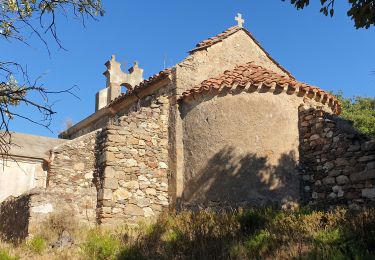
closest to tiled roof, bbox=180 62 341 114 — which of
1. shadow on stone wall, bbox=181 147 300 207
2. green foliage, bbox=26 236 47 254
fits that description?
shadow on stone wall, bbox=181 147 300 207

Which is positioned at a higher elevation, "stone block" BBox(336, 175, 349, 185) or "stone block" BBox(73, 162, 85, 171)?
"stone block" BBox(73, 162, 85, 171)

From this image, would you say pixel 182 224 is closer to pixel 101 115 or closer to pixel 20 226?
pixel 20 226

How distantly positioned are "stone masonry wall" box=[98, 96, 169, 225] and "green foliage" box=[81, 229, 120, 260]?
63.8 inches

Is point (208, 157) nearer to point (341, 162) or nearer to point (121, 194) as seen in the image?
point (121, 194)

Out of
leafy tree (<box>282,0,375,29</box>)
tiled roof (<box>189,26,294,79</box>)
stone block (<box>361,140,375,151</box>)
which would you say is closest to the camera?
leafy tree (<box>282,0,375,29</box>)

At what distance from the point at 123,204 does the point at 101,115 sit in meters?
5.83

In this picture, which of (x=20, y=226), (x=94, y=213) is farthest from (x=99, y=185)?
(x=20, y=226)

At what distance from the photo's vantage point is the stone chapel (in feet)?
31.0

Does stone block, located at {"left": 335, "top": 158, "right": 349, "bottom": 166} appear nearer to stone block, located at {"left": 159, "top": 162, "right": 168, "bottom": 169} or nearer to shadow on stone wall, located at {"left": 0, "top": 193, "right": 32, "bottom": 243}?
stone block, located at {"left": 159, "top": 162, "right": 168, "bottom": 169}

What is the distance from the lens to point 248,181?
9547 mm

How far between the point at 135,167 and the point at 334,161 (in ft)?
15.7

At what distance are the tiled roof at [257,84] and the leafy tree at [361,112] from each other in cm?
924

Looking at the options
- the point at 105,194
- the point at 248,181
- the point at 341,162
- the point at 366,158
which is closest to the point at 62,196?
the point at 105,194

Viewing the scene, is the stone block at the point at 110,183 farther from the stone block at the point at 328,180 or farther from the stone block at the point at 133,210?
the stone block at the point at 328,180
